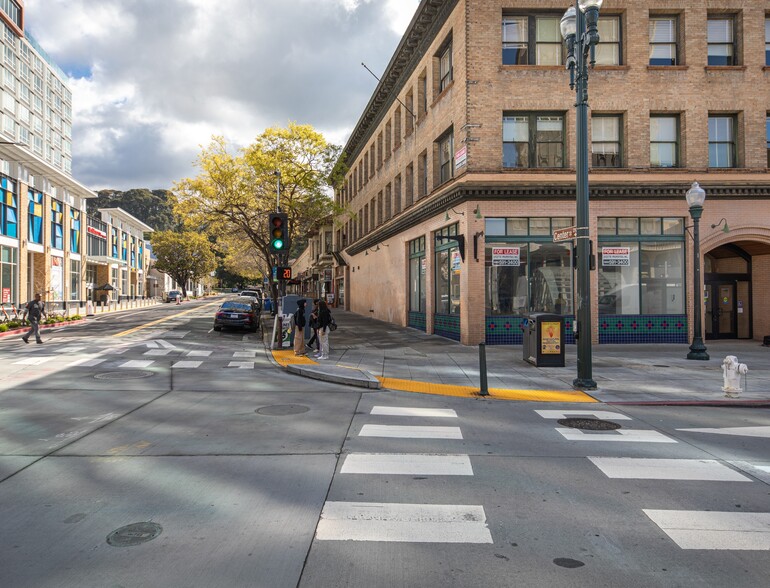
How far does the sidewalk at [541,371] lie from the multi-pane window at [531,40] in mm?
9921

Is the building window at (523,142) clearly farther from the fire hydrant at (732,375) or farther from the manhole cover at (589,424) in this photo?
the manhole cover at (589,424)

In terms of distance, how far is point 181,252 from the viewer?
7544cm

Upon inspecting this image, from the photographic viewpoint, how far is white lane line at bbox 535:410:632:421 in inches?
331

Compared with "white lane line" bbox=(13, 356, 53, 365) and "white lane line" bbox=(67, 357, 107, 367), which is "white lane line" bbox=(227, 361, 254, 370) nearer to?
"white lane line" bbox=(67, 357, 107, 367)

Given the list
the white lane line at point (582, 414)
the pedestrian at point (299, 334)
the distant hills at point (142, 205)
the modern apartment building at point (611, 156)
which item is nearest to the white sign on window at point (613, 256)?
the modern apartment building at point (611, 156)

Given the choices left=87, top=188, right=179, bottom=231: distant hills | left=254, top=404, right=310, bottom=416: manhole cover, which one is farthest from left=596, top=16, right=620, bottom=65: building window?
left=87, top=188, right=179, bottom=231: distant hills

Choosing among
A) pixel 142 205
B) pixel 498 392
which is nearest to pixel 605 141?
pixel 498 392

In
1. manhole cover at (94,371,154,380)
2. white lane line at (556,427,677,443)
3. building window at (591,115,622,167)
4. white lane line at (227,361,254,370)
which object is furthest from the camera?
building window at (591,115,622,167)

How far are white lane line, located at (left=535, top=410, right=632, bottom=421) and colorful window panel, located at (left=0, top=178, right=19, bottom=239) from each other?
35891 mm

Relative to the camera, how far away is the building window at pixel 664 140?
18297 mm

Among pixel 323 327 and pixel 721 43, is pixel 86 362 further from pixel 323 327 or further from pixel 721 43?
pixel 721 43

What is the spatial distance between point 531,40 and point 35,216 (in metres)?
35.9

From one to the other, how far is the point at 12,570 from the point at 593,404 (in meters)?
8.79

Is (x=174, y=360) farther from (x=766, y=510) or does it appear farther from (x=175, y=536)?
(x=766, y=510)
